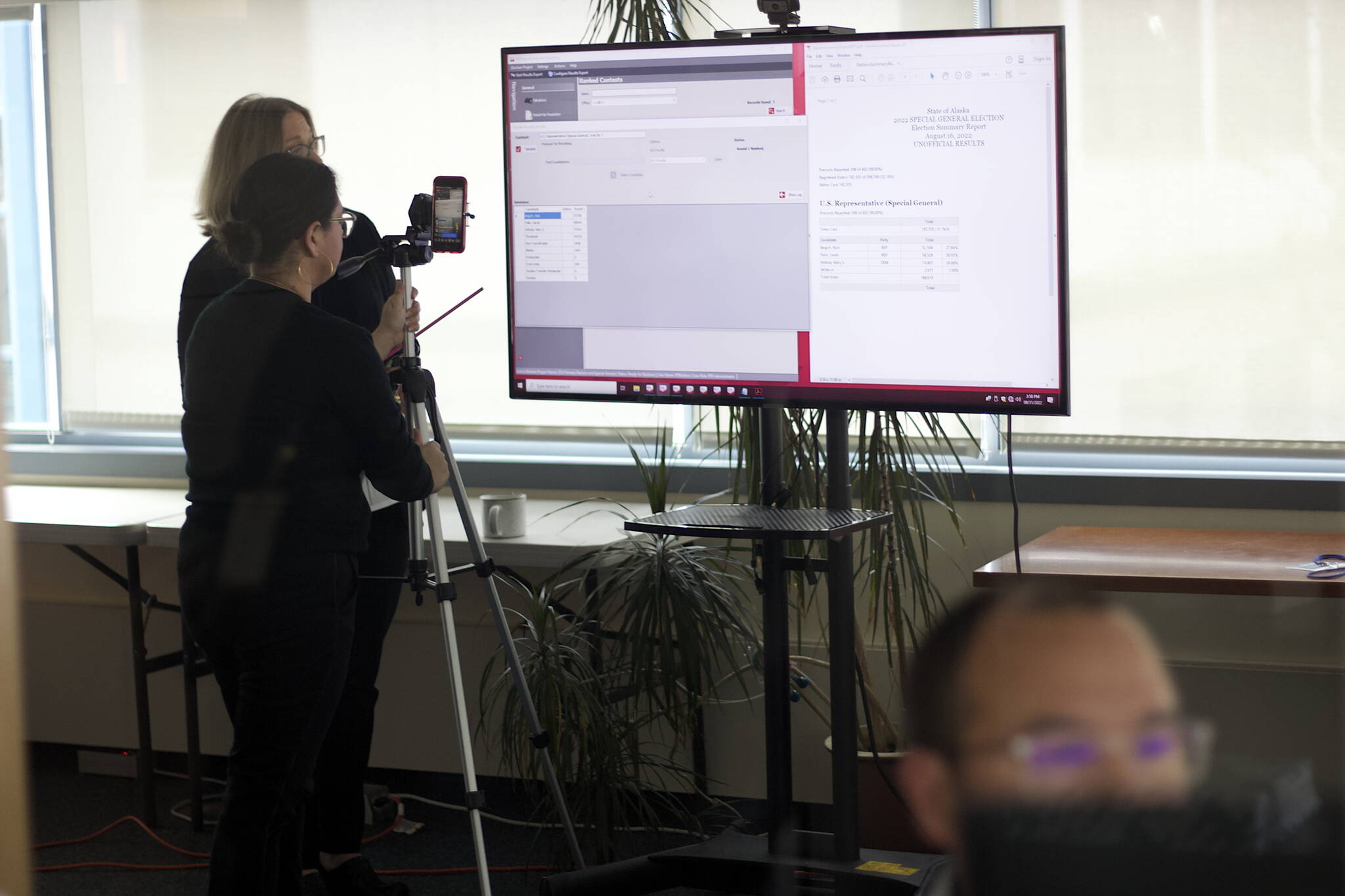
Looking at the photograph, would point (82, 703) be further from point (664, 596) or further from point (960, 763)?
point (960, 763)

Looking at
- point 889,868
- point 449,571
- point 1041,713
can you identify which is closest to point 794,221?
point 449,571

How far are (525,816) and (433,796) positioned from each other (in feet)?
1.06

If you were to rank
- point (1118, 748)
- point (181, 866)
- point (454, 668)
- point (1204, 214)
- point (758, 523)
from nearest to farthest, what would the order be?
point (1118, 748) → point (758, 523) → point (454, 668) → point (1204, 214) → point (181, 866)

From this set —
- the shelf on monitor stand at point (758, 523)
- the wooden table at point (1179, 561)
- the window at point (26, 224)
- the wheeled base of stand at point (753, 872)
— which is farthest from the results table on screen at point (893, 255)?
the window at point (26, 224)

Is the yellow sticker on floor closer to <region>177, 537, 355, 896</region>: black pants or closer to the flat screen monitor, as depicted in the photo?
the flat screen monitor

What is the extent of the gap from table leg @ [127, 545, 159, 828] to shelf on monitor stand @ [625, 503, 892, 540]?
1637mm

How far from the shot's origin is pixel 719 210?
2051mm

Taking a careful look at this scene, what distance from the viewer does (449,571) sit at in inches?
94.2

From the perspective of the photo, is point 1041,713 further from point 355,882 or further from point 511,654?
point 355,882

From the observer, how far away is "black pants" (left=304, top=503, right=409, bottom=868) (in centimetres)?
249

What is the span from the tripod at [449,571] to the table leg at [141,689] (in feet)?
3.52

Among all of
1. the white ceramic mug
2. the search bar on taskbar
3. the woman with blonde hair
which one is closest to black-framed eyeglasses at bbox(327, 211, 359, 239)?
the woman with blonde hair

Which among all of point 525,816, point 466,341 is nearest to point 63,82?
point 466,341

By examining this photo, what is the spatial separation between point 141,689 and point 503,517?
106cm
